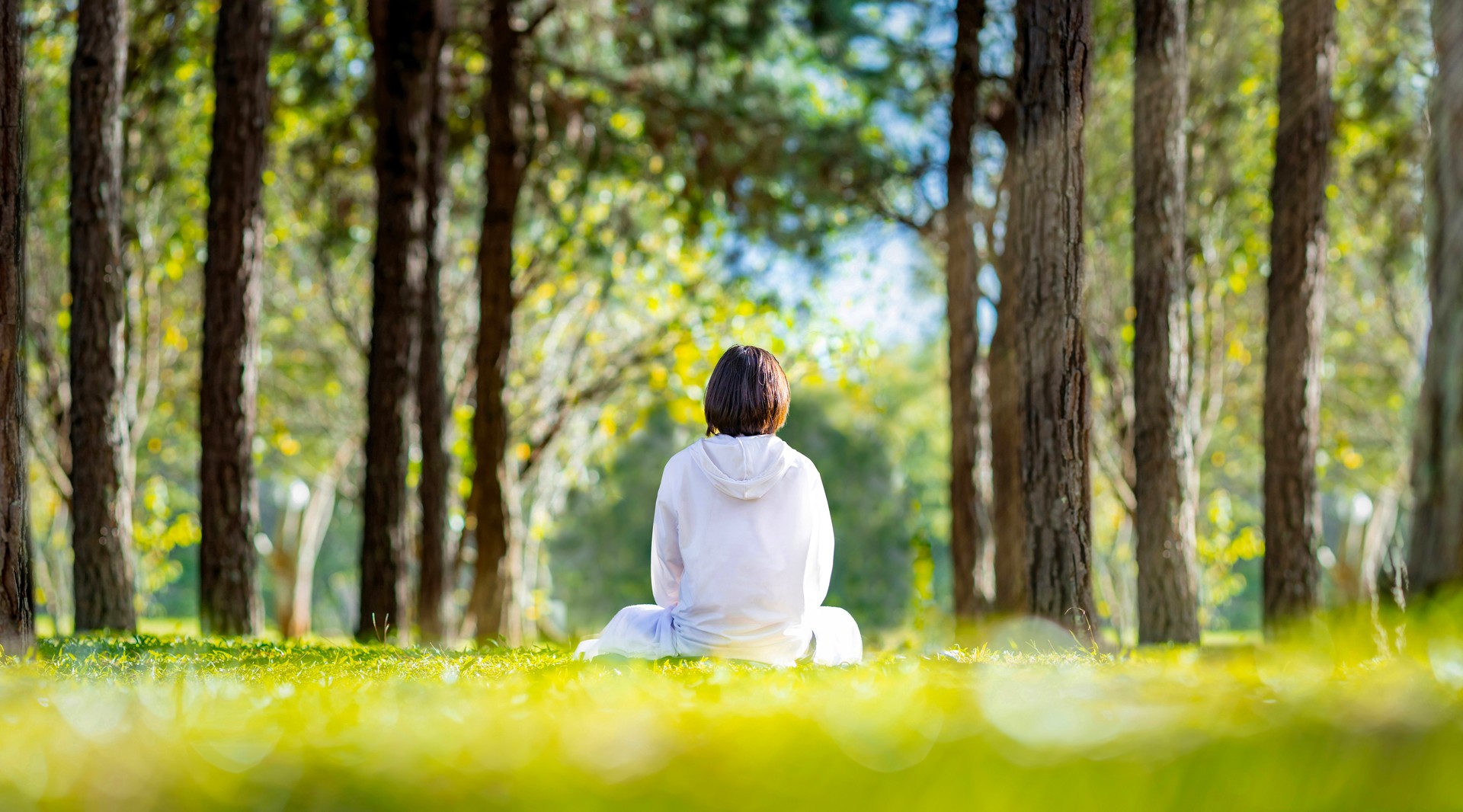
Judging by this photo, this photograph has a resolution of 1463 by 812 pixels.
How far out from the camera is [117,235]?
9055 mm

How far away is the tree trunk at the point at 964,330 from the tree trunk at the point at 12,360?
350 inches

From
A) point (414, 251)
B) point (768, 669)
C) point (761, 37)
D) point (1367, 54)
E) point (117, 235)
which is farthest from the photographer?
point (1367, 54)

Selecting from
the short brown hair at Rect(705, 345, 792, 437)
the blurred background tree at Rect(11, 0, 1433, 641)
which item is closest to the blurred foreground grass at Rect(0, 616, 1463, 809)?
the short brown hair at Rect(705, 345, 792, 437)

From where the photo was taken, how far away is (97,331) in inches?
356

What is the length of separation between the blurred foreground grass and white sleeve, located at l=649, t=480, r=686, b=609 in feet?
7.06

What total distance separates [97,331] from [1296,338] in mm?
9085

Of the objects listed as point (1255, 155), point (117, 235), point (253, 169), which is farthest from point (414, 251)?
point (1255, 155)

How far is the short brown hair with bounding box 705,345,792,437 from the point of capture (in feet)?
17.5

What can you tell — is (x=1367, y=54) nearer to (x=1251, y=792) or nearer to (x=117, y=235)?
(x=117, y=235)

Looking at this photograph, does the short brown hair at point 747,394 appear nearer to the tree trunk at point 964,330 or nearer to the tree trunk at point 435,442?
the tree trunk at point 435,442

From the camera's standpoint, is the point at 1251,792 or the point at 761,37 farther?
the point at 761,37

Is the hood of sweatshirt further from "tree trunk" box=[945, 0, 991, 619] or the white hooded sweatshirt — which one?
"tree trunk" box=[945, 0, 991, 619]

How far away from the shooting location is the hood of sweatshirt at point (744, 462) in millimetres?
5266

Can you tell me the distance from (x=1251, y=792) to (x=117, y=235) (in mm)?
8974
